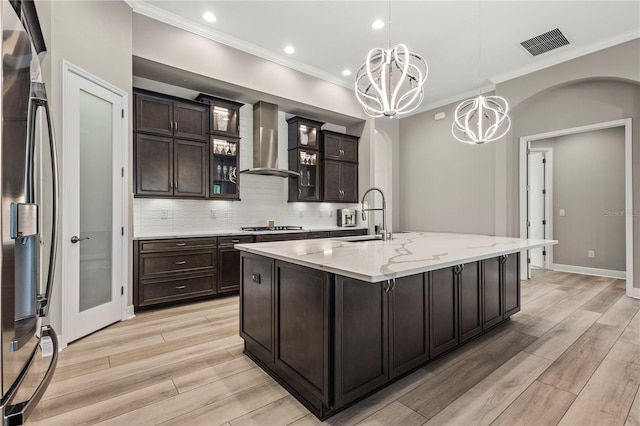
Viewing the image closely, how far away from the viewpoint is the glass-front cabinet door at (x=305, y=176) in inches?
199

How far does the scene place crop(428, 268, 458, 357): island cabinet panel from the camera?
7.27ft

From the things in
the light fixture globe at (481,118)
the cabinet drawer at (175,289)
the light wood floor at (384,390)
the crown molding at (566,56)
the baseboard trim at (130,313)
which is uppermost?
the crown molding at (566,56)

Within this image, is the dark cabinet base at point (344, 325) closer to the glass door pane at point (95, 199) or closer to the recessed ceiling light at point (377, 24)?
the glass door pane at point (95, 199)

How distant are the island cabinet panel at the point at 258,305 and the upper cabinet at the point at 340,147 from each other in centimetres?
333

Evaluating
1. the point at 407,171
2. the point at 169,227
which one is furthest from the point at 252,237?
the point at 407,171

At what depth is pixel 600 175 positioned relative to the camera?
5418 millimetres

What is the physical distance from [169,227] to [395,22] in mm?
3866

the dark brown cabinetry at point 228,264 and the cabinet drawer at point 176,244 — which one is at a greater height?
the cabinet drawer at point 176,244

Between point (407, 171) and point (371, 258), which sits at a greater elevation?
point (407, 171)

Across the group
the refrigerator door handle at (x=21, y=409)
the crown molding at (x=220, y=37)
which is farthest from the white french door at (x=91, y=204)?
the refrigerator door handle at (x=21, y=409)

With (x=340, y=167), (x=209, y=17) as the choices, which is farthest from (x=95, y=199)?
(x=340, y=167)

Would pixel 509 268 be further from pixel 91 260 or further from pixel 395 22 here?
pixel 91 260

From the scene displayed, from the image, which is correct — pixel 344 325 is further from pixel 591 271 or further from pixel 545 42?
pixel 591 271

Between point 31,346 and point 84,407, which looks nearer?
point 31,346
